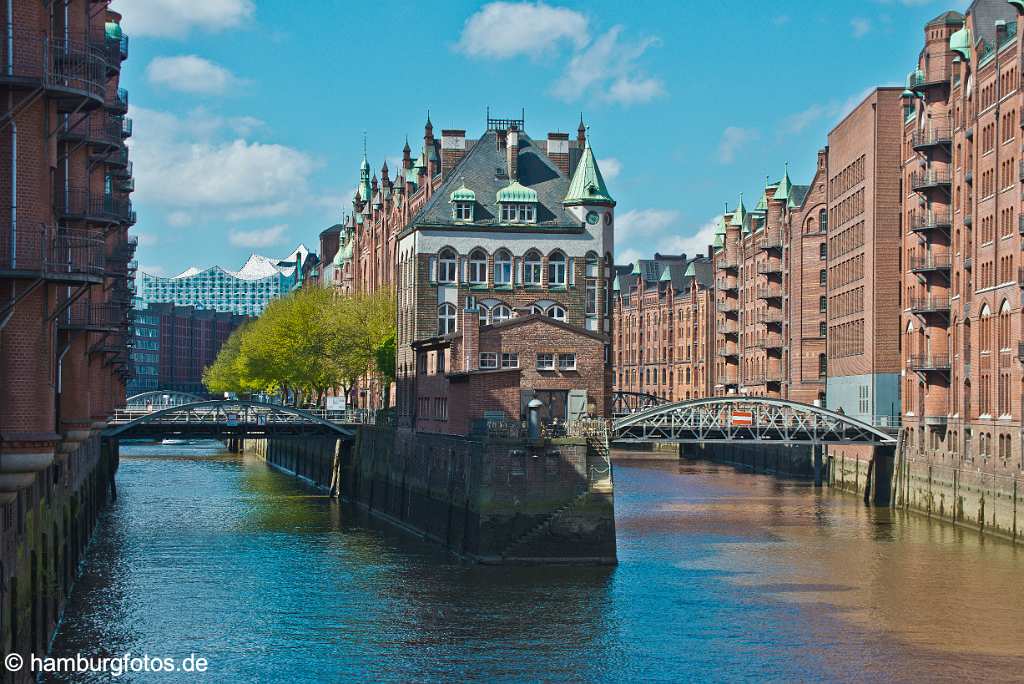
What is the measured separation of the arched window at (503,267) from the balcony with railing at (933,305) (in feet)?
72.2

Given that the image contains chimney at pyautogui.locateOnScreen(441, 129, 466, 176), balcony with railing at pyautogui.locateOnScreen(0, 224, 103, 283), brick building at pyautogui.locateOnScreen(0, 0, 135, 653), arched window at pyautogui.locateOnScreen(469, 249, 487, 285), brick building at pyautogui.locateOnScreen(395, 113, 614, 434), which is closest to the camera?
balcony with railing at pyautogui.locateOnScreen(0, 224, 103, 283)

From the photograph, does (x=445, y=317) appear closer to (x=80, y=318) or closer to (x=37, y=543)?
(x=80, y=318)

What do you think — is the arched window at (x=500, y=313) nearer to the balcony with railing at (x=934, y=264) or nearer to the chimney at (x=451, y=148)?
the chimney at (x=451, y=148)

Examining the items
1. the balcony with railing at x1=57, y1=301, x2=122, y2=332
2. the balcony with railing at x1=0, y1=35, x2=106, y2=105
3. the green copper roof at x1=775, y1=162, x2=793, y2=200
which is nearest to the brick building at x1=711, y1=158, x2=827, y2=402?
the green copper roof at x1=775, y1=162, x2=793, y2=200

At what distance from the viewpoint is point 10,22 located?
2805 cm

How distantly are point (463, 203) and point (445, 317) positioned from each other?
20.5ft

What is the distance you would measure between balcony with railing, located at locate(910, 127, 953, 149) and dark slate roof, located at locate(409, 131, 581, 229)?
733 inches

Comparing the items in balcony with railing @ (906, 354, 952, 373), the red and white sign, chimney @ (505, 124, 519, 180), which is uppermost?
chimney @ (505, 124, 519, 180)

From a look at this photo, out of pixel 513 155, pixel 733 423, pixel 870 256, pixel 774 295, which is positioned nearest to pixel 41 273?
pixel 733 423

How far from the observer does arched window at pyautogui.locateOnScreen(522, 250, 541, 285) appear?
3413 inches

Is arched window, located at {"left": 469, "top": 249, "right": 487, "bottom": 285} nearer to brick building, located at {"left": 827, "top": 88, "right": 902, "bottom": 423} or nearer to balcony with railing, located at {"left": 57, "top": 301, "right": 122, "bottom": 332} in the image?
brick building, located at {"left": 827, "top": 88, "right": 902, "bottom": 423}

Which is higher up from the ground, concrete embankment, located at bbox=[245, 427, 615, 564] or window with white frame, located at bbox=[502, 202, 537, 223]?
window with white frame, located at bbox=[502, 202, 537, 223]

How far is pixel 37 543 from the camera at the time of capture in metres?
41.2

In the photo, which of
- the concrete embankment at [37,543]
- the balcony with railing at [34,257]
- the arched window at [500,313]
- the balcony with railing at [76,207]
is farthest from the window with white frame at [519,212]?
the balcony with railing at [34,257]
